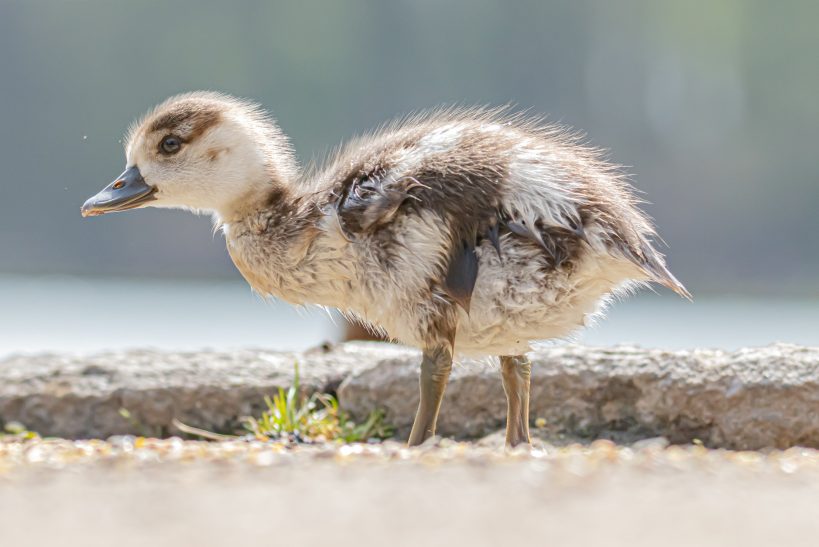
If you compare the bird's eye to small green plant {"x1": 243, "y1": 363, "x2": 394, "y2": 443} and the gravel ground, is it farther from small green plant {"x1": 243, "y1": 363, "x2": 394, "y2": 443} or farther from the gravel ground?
the gravel ground

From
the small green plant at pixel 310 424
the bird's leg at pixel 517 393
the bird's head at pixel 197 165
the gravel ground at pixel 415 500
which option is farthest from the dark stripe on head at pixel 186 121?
the gravel ground at pixel 415 500

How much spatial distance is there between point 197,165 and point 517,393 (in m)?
1.55

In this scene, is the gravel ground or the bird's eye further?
the bird's eye

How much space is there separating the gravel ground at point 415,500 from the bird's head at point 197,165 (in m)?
1.66

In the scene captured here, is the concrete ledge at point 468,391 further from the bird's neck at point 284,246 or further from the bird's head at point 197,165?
the bird's head at point 197,165

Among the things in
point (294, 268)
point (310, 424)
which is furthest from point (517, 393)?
point (310, 424)

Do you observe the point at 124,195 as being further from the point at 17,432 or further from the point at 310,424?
the point at 17,432

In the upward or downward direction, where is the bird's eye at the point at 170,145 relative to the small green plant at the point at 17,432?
upward

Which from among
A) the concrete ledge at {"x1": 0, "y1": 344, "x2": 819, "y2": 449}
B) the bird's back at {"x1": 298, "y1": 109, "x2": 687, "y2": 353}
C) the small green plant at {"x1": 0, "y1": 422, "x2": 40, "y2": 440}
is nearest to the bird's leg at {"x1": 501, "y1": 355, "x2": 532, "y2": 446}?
the bird's back at {"x1": 298, "y1": 109, "x2": 687, "y2": 353}

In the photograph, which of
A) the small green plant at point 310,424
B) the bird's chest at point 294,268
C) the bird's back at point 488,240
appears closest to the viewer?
the bird's back at point 488,240

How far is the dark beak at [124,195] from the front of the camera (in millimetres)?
5328

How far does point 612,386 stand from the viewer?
217 inches

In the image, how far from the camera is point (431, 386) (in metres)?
4.78

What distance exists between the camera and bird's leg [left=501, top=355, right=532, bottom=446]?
502cm
